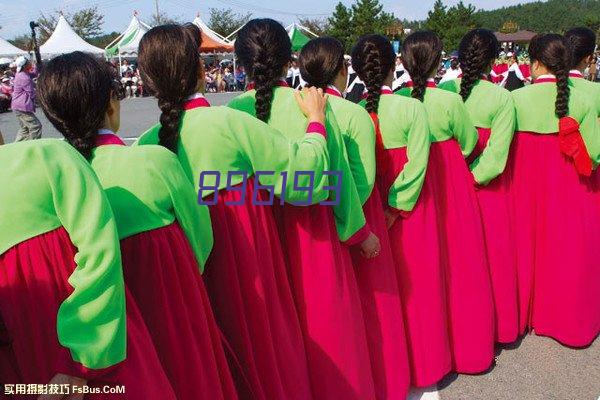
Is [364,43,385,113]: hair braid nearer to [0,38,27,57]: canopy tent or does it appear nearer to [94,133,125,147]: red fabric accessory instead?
[94,133,125,147]: red fabric accessory

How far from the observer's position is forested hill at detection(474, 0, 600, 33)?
89938 mm

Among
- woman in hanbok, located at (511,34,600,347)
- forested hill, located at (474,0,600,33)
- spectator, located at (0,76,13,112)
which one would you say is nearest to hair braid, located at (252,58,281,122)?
woman in hanbok, located at (511,34,600,347)

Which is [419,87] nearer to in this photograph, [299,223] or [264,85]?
[264,85]

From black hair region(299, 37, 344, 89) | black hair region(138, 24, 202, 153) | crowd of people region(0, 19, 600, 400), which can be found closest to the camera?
crowd of people region(0, 19, 600, 400)

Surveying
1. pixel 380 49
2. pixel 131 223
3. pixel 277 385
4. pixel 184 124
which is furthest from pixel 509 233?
pixel 131 223

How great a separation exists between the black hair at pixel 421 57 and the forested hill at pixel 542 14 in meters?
92.6

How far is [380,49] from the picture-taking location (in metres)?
2.49

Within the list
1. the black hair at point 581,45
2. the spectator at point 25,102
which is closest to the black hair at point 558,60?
the black hair at point 581,45

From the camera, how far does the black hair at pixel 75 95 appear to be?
145 centimetres

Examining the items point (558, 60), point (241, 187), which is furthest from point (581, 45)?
point (241, 187)

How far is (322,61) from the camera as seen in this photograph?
231 centimetres

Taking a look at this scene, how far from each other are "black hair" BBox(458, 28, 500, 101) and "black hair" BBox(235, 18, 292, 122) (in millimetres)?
1263

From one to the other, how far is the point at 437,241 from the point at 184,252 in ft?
4.78

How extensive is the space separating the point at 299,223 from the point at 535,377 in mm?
1596
